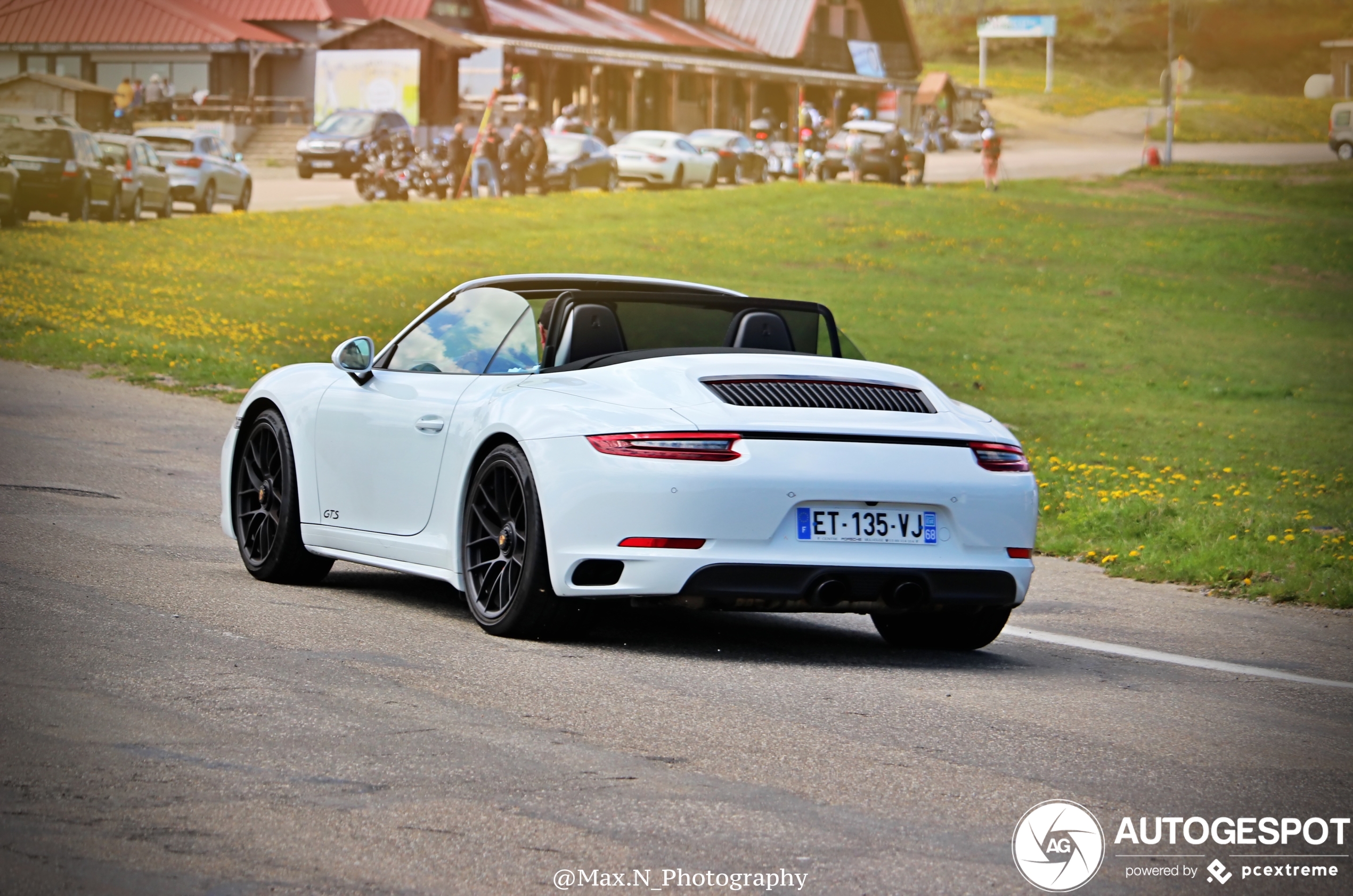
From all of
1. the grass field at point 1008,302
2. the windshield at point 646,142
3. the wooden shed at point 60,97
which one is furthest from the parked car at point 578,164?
the wooden shed at point 60,97

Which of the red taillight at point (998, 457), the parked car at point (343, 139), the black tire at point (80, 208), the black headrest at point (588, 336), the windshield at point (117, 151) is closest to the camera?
the red taillight at point (998, 457)

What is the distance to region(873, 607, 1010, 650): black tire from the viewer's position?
6.84m

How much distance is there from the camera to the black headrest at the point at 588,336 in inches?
263

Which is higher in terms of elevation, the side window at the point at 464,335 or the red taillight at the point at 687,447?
the side window at the point at 464,335

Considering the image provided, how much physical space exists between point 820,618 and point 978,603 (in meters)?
1.52

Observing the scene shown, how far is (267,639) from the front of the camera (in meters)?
6.11

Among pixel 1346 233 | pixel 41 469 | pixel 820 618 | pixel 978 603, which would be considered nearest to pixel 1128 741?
pixel 978 603

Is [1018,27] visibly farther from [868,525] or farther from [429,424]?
[868,525]

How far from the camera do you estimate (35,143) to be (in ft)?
101

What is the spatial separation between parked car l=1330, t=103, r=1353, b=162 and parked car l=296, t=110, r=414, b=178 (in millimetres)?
38595

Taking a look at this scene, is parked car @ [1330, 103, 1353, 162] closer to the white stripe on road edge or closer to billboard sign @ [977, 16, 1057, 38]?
billboard sign @ [977, 16, 1057, 38]

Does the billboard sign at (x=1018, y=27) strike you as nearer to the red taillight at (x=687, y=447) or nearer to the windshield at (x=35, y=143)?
the windshield at (x=35, y=143)

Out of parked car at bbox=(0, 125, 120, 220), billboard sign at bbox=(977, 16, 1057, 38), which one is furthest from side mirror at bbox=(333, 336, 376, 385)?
billboard sign at bbox=(977, 16, 1057, 38)

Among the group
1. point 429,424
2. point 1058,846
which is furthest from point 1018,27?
point 1058,846
